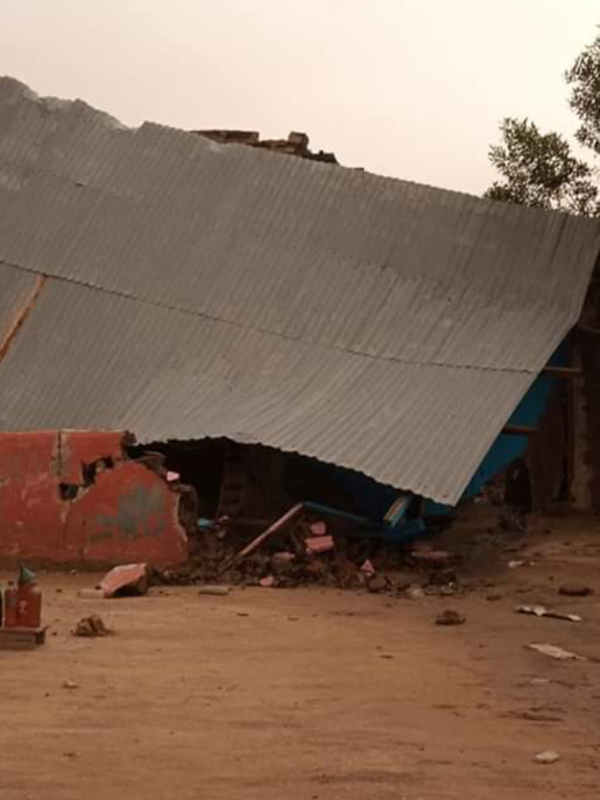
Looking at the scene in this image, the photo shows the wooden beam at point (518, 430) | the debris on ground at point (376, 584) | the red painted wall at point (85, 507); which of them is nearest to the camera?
the debris on ground at point (376, 584)

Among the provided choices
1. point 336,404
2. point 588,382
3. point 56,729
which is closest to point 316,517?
point 336,404

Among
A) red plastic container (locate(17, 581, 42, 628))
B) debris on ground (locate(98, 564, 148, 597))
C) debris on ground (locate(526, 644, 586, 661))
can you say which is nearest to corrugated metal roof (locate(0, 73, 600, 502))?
debris on ground (locate(98, 564, 148, 597))

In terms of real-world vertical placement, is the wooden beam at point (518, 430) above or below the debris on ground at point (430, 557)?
above

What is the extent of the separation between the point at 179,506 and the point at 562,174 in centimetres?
986

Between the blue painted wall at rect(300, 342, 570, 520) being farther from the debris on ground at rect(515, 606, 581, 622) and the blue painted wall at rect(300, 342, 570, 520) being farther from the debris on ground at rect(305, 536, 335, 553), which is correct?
the debris on ground at rect(515, 606, 581, 622)

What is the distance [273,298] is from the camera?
14.9 metres

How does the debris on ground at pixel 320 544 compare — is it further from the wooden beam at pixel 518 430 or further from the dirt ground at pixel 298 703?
the wooden beam at pixel 518 430

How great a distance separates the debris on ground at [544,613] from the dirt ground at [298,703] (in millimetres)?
105

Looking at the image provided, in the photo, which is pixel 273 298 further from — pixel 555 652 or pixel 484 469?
pixel 555 652

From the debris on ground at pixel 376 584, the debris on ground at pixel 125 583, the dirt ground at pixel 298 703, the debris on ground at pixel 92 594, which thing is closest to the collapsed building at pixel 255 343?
the debris on ground at pixel 376 584

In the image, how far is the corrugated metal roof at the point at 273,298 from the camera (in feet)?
42.8

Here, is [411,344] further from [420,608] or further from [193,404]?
[420,608]

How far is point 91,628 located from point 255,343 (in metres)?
6.67

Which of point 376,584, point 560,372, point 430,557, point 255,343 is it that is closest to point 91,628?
point 376,584
